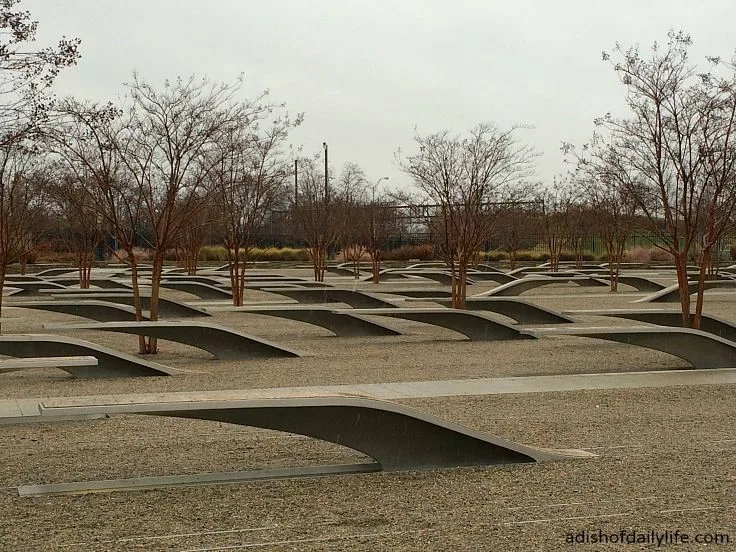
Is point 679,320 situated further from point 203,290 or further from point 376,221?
point 376,221

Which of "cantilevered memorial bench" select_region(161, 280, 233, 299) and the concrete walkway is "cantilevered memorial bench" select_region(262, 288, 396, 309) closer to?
"cantilevered memorial bench" select_region(161, 280, 233, 299)

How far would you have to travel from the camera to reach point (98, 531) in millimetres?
5570

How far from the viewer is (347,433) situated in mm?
6910

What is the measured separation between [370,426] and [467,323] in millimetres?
9114

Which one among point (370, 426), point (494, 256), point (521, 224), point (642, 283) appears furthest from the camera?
point (494, 256)

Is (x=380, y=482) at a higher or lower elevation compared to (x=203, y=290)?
lower

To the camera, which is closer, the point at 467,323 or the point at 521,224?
the point at 467,323

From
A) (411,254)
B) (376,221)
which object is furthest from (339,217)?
(411,254)

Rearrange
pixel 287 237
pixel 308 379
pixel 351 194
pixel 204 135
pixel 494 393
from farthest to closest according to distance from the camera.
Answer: pixel 287 237
pixel 351 194
pixel 204 135
pixel 308 379
pixel 494 393

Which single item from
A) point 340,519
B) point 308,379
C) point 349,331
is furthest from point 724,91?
point 340,519

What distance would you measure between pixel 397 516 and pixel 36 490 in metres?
2.36

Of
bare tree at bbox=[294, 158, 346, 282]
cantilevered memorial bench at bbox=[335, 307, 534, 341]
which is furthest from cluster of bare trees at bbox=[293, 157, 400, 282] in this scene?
cantilevered memorial bench at bbox=[335, 307, 534, 341]

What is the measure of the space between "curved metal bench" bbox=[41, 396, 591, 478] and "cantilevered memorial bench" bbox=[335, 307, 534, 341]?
791 cm

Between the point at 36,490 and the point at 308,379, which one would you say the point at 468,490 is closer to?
the point at 36,490
